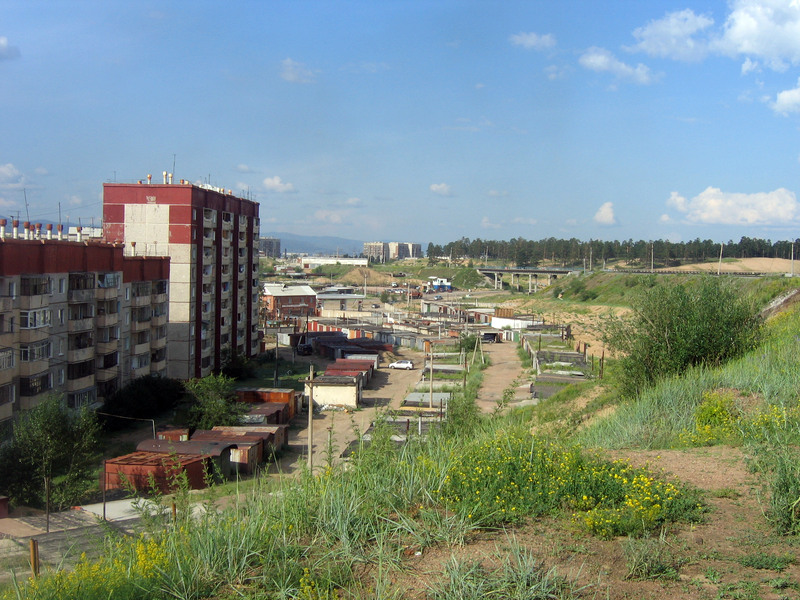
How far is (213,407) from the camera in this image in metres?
18.3

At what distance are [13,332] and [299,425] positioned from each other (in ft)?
30.2

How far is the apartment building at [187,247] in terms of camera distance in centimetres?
2369

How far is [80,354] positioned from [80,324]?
33.5 inches

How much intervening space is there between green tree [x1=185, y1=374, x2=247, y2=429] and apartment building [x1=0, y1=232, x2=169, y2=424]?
3.00m

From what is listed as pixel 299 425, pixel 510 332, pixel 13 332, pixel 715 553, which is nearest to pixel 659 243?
pixel 510 332

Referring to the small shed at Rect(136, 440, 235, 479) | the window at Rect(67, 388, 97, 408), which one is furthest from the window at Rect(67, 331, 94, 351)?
the small shed at Rect(136, 440, 235, 479)

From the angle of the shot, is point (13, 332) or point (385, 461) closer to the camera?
point (385, 461)

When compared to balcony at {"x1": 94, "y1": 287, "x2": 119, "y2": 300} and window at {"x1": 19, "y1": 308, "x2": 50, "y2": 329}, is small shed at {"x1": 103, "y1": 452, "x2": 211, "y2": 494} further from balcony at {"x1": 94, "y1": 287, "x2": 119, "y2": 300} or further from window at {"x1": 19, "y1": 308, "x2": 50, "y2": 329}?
balcony at {"x1": 94, "y1": 287, "x2": 119, "y2": 300}

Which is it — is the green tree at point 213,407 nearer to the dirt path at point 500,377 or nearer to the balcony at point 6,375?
the balcony at point 6,375

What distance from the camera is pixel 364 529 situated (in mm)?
3480

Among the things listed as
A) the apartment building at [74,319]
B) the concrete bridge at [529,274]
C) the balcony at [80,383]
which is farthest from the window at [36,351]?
the concrete bridge at [529,274]

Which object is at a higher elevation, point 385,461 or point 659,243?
point 659,243

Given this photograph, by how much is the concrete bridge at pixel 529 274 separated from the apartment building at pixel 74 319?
194ft

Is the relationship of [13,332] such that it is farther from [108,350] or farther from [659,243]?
[659,243]
